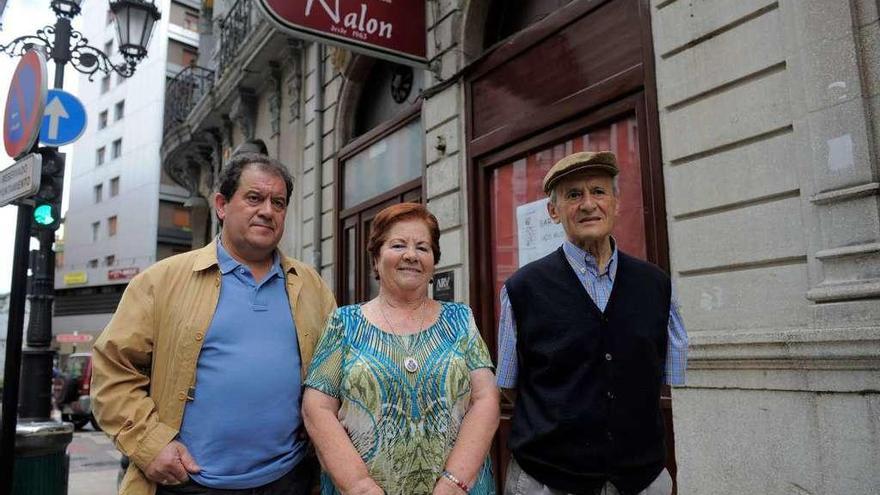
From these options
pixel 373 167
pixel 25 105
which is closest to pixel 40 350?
pixel 25 105

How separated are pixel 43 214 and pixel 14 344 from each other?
1188 mm

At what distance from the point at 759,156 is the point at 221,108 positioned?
508 inches

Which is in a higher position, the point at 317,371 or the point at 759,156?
the point at 759,156

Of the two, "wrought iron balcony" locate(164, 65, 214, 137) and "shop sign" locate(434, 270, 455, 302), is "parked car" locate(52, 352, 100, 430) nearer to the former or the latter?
"wrought iron balcony" locate(164, 65, 214, 137)

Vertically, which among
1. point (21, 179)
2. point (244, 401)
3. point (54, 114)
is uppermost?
point (54, 114)

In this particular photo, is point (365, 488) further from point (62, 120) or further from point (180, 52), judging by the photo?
point (180, 52)

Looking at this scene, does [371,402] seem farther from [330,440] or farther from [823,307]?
[823,307]

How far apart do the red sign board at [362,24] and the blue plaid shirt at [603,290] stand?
476cm

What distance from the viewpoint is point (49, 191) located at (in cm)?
535

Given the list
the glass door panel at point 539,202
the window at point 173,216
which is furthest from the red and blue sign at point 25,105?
the window at point 173,216

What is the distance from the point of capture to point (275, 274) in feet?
8.66

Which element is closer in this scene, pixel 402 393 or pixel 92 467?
pixel 402 393

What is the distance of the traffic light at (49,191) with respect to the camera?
17.4 feet

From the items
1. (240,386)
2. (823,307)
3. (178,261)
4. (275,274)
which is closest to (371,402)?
(240,386)
